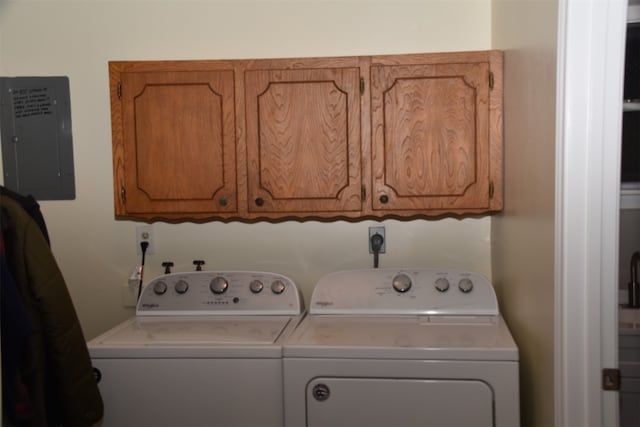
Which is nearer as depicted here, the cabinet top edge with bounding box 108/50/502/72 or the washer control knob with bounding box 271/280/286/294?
the cabinet top edge with bounding box 108/50/502/72

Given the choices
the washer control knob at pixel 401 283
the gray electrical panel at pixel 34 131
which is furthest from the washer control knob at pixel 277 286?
the gray electrical panel at pixel 34 131

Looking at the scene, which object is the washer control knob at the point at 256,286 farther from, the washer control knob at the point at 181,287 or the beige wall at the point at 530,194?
the beige wall at the point at 530,194

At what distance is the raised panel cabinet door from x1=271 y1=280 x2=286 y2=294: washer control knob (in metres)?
0.29

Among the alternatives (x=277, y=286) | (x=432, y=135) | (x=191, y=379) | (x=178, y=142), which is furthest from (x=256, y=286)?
(x=432, y=135)

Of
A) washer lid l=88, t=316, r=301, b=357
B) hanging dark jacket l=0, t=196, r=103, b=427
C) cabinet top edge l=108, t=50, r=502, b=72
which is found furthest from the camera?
cabinet top edge l=108, t=50, r=502, b=72

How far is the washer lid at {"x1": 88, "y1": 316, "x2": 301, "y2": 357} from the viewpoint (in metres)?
1.66

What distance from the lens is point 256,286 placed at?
2.11 m

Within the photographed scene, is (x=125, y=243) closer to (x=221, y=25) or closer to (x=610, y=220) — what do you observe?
(x=221, y=25)

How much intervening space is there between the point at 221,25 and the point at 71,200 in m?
1.01

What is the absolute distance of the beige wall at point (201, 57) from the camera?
2.23 metres

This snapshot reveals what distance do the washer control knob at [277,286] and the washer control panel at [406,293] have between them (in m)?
0.13

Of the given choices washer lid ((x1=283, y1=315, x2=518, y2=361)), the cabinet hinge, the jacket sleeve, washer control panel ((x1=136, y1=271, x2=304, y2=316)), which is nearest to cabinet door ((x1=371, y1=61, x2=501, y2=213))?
washer lid ((x1=283, y1=315, x2=518, y2=361))

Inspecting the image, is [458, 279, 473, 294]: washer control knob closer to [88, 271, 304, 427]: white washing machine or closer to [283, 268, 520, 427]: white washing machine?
[283, 268, 520, 427]: white washing machine

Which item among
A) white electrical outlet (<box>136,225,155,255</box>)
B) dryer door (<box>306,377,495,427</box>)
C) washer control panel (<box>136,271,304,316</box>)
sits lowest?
dryer door (<box>306,377,495,427</box>)
